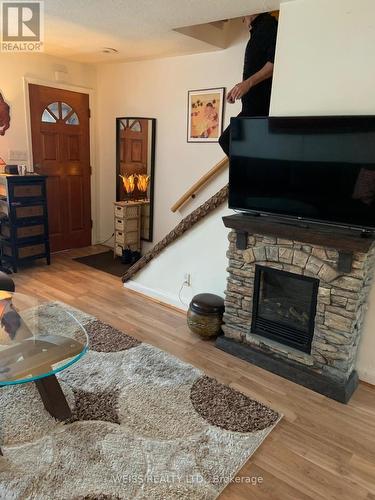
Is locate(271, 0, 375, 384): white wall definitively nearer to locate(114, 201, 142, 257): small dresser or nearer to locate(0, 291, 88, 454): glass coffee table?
locate(0, 291, 88, 454): glass coffee table

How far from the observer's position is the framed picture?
383cm

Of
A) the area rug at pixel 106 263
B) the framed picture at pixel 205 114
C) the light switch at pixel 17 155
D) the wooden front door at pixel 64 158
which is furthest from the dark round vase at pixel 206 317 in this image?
the light switch at pixel 17 155

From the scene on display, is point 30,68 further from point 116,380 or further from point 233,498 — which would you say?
point 233,498

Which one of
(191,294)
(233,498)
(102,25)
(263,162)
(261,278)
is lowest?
(233,498)

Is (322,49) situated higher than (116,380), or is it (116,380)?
(322,49)

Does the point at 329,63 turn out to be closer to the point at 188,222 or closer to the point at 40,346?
the point at 188,222

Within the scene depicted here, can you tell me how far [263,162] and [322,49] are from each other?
28.6 inches

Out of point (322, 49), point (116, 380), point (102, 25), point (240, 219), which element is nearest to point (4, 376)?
point (116, 380)

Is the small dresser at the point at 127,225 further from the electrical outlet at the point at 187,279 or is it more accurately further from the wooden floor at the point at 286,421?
the electrical outlet at the point at 187,279

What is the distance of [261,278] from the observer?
8.61ft
